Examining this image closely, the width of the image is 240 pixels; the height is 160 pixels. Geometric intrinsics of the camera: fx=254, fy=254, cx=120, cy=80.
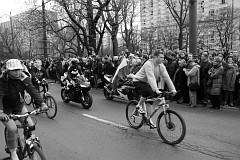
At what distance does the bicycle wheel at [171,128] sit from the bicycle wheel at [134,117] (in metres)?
0.79

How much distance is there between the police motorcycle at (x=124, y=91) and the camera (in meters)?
9.80

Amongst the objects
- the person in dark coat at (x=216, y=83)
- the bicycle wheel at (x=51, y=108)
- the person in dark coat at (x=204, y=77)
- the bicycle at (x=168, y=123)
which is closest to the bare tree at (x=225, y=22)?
the person in dark coat at (x=204, y=77)

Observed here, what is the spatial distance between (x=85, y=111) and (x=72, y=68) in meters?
1.74

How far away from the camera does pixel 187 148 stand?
5074 mm

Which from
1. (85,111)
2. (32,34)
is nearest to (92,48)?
(32,34)

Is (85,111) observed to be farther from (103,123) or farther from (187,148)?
(187,148)

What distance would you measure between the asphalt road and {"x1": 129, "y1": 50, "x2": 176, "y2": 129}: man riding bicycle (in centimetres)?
88

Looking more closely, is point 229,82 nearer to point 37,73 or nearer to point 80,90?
point 80,90

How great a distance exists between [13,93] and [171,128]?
10.3 feet

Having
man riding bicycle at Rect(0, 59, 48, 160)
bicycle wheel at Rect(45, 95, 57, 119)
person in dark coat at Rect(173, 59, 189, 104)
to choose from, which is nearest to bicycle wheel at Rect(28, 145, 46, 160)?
man riding bicycle at Rect(0, 59, 48, 160)

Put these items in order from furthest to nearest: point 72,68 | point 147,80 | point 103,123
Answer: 1. point 72,68
2. point 103,123
3. point 147,80

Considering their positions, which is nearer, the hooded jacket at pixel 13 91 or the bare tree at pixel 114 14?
the hooded jacket at pixel 13 91

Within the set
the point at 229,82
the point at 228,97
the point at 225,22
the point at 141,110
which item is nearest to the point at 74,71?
the point at 141,110

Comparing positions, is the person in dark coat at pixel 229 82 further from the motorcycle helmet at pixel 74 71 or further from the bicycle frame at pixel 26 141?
the bicycle frame at pixel 26 141
